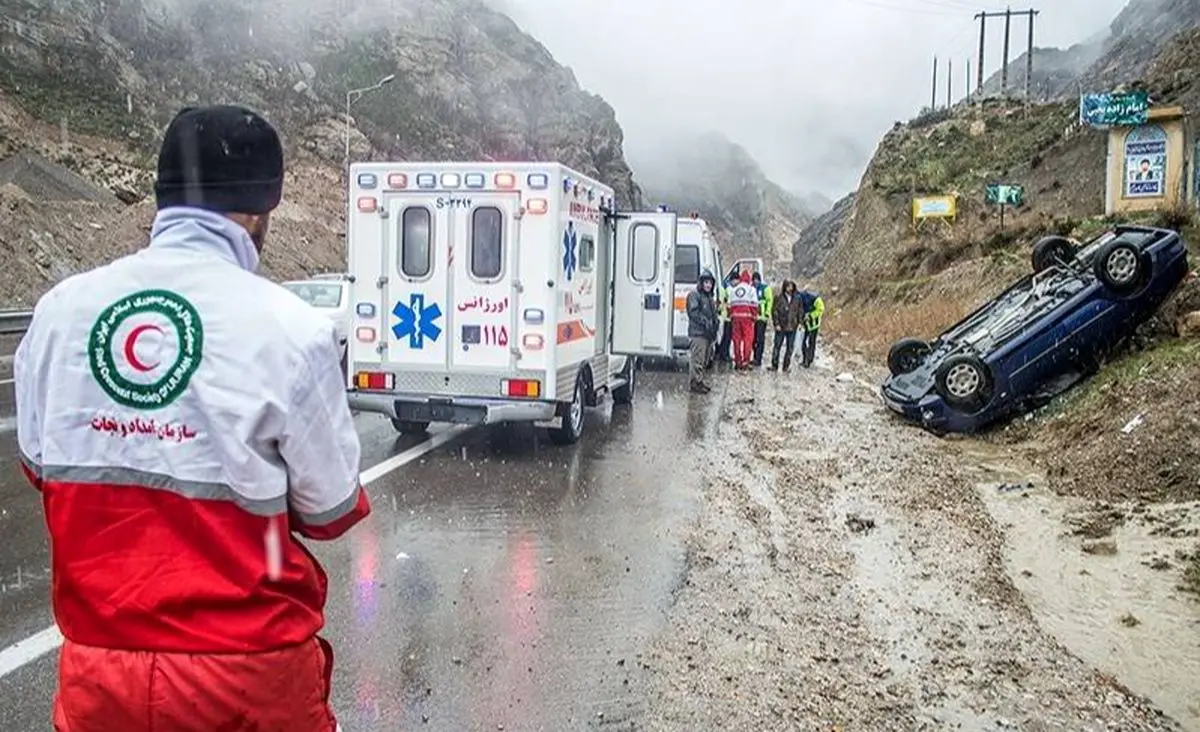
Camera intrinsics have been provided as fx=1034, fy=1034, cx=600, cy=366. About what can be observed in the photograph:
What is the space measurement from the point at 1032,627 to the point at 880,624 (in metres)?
0.76

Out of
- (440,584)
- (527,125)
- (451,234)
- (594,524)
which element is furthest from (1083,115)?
(527,125)

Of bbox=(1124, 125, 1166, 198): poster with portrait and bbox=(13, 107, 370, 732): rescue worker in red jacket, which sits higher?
bbox=(1124, 125, 1166, 198): poster with portrait

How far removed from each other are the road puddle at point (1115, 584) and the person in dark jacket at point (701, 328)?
7385 mm

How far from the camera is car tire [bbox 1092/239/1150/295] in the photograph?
33.8ft

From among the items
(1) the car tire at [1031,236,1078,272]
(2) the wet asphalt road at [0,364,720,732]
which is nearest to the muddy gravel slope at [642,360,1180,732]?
(2) the wet asphalt road at [0,364,720,732]

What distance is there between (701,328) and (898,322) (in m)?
9.84

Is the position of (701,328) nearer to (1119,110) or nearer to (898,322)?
(898,322)

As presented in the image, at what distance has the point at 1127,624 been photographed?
17.3 ft

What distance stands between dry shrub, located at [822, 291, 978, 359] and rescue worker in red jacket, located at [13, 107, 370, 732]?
19.2 metres

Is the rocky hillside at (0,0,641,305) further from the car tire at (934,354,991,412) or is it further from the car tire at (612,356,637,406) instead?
the car tire at (934,354,991,412)

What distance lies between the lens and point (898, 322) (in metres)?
23.8

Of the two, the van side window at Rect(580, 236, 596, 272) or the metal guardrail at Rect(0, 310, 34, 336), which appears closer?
the van side window at Rect(580, 236, 596, 272)

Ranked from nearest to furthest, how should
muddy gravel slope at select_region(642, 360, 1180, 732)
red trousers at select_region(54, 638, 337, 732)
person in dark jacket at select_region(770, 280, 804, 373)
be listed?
red trousers at select_region(54, 638, 337, 732) → muddy gravel slope at select_region(642, 360, 1180, 732) → person in dark jacket at select_region(770, 280, 804, 373)

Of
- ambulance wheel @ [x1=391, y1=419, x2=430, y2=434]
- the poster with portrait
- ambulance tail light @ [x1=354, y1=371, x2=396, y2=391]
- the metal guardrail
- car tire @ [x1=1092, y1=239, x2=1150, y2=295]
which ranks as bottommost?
ambulance wheel @ [x1=391, y1=419, x2=430, y2=434]
